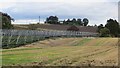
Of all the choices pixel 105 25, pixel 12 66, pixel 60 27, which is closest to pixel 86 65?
pixel 12 66

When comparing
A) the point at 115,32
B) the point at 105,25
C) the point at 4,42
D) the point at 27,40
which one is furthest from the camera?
the point at 105,25

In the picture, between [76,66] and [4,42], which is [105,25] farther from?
[76,66]

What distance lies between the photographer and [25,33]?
65.6m

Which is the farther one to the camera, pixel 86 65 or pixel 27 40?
pixel 27 40

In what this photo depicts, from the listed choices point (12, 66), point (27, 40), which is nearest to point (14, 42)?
point (27, 40)

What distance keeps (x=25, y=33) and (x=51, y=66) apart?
154 ft

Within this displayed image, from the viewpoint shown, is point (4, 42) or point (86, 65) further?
point (4, 42)

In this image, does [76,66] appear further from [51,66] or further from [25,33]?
[25,33]

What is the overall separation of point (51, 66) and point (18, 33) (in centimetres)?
4307

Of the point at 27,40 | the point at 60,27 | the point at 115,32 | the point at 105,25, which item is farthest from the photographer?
the point at 60,27

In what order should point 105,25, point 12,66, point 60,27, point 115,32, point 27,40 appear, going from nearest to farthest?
point 12,66
point 27,40
point 115,32
point 105,25
point 60,27

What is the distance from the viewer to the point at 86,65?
19.5m

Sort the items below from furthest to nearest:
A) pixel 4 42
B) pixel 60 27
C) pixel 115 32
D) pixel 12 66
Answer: pixel 60 27 → pixel 115 32 → pixel 4 42 → pixel 12 66

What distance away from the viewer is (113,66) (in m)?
19.3
